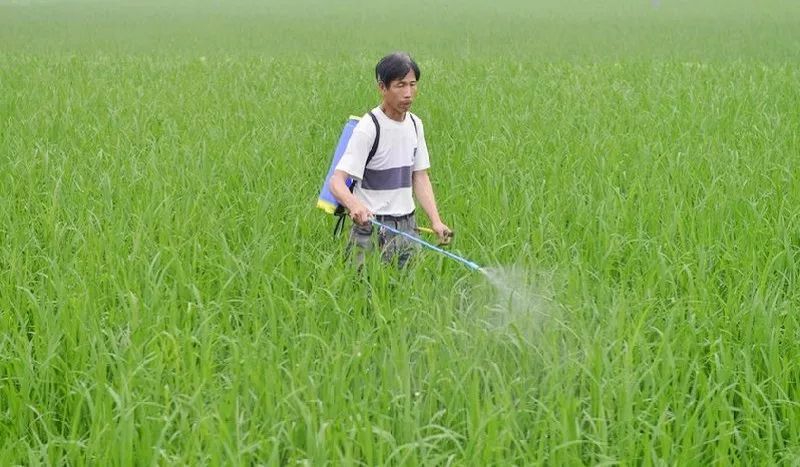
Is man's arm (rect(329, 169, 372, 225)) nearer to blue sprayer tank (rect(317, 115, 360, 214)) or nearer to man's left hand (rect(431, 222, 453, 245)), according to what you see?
blue sprayer tank (rect(317, 115, 360, 214))

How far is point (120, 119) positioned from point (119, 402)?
5.45 metres

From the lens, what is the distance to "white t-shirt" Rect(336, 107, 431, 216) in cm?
357

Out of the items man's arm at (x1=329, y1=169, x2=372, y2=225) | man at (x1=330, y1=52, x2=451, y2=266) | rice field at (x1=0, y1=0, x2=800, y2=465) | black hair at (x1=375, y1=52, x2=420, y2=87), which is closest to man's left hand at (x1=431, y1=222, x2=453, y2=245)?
man at (x1=330, y1=52, x2=451, y2=266)

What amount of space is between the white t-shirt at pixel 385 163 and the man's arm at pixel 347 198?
0.03 meters

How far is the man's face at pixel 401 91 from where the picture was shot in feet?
11.3

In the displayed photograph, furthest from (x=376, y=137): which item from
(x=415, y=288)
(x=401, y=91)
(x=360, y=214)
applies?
(x=415, y=288)

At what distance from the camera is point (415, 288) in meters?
3.52

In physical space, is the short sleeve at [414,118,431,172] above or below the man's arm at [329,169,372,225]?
above

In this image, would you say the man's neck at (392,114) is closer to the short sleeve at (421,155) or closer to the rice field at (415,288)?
the short sleeve at (421,155)

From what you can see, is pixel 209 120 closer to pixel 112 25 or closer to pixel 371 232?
pixel 371 232

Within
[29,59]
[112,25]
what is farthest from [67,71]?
[112,25]

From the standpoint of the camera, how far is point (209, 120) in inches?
302

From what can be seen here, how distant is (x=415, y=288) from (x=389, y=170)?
0.45 meters

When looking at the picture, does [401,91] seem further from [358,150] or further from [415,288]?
Answer: [415,288]
